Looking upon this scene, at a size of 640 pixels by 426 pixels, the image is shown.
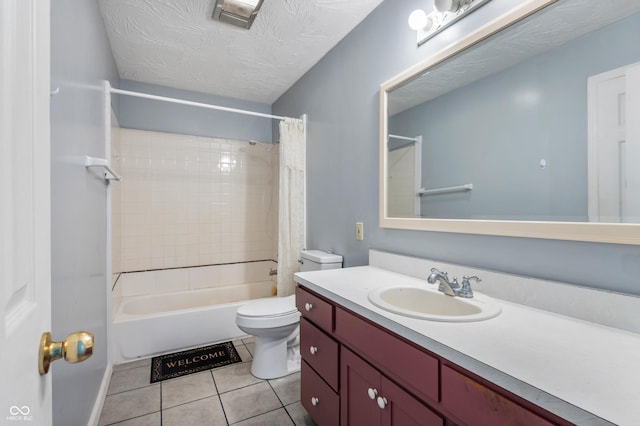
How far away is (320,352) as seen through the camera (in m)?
1.38

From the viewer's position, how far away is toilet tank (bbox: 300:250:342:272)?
2102mm

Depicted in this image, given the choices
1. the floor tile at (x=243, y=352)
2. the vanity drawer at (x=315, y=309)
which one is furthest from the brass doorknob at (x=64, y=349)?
the floor tile at (x=243, y=352)

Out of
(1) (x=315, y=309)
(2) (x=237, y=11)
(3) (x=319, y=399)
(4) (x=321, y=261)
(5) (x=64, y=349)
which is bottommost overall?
(3) (x=319, y=399)

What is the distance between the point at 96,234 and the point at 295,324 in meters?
1.33

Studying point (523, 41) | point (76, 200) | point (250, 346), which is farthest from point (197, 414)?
point (523, 41)

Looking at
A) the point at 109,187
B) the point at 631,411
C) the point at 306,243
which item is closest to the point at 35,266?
the point at 631,411

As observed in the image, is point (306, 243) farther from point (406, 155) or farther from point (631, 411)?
point (631, 411)

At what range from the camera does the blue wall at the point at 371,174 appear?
97 centimetres

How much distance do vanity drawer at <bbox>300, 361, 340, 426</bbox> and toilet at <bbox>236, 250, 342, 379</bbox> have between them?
44 cm

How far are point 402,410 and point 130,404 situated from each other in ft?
5.55

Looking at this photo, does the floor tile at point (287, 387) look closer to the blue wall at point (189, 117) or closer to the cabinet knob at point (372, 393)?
the cabinet knob at point (372, 393)

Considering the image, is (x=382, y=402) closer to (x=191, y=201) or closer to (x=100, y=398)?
(x=100, y=398)

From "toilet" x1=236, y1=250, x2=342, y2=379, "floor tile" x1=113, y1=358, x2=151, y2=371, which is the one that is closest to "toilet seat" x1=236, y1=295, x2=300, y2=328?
"toilet" x1=236, y1=250, x2=342, y2=379

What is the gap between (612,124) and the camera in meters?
0.90
